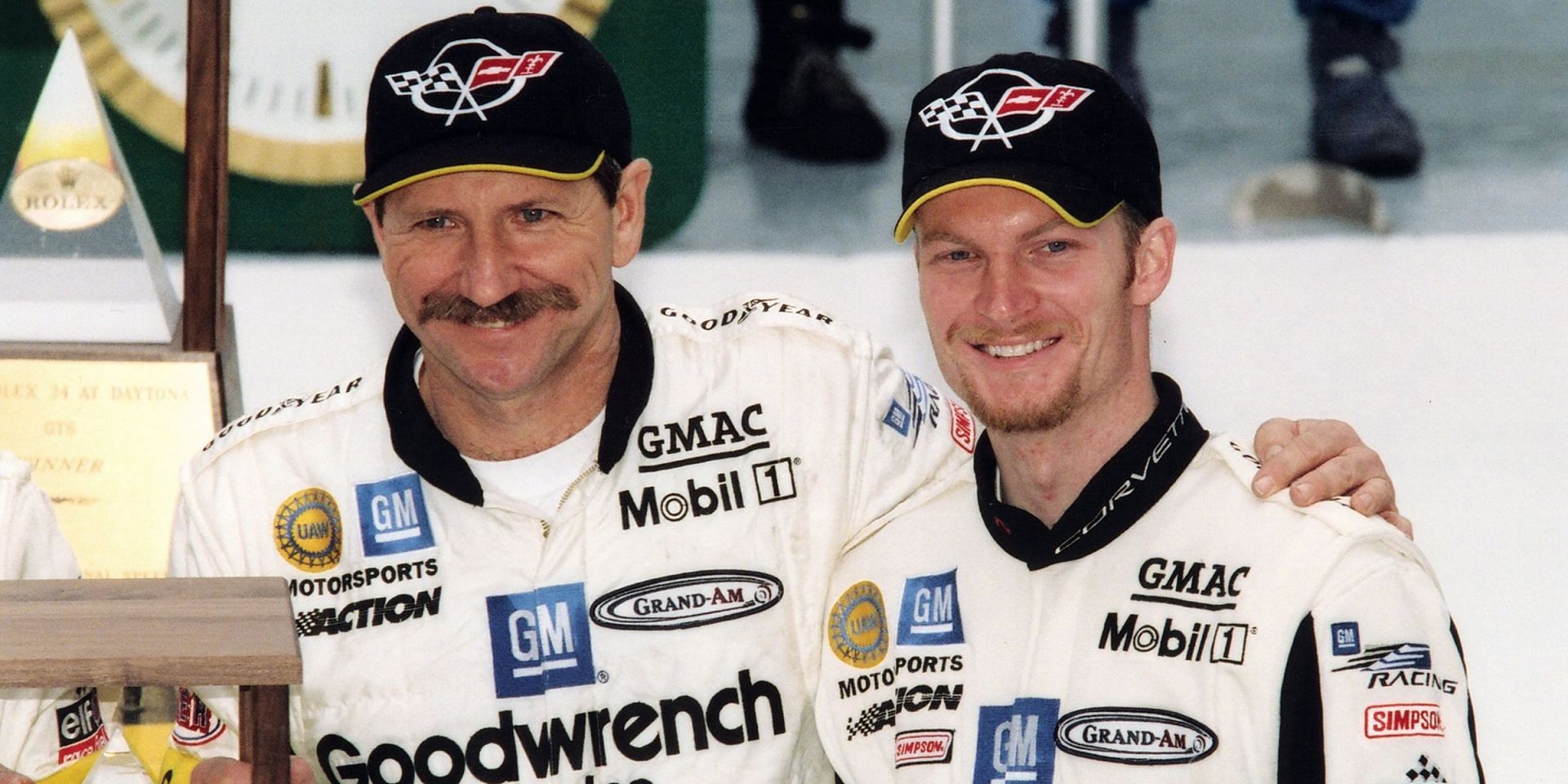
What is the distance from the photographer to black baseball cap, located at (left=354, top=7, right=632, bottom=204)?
79.4 inches

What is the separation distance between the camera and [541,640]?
2076 millimetres

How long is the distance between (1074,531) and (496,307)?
0.65 meters

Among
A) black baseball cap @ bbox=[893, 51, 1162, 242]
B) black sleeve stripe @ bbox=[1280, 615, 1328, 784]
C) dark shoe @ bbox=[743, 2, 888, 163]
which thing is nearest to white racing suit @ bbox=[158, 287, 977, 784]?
black baseball cap @ bbox=[893, 51, 1162, 242]

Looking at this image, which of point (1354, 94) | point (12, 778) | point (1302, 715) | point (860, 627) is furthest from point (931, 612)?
point (1354, 94)

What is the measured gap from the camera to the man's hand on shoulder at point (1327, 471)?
1774mm

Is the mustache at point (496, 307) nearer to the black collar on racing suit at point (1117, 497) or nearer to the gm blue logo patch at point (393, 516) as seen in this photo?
the gm blue logo patch at point (393, 516)

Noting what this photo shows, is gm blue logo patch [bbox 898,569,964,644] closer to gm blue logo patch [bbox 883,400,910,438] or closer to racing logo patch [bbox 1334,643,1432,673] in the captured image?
gm blue logo patch [bbox 883,400,910,438]

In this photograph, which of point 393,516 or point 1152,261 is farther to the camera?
point 393,516

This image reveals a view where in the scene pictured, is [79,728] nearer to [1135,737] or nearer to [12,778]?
[12,778]

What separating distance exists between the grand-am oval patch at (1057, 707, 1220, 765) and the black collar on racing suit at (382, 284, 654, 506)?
1.98 feet

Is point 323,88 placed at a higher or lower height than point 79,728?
higher

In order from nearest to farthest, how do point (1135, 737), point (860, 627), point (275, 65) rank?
point (1135, 737) → point (860, 627) → point (275, 65)

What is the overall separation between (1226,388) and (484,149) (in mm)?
1583

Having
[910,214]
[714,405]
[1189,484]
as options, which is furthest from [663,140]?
[1189,484]
